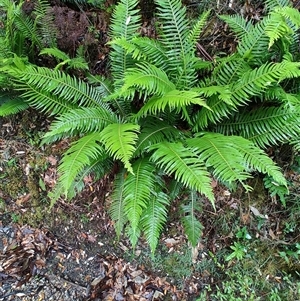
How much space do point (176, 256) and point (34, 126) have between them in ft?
7.36

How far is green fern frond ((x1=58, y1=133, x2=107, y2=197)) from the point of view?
2.72 m

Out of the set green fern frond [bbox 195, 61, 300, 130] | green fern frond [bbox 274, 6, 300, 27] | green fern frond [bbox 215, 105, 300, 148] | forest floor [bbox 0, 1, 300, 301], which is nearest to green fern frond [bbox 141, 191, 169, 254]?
forest floor [bbox 0, 1, 300, 301]

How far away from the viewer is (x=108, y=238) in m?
3.96

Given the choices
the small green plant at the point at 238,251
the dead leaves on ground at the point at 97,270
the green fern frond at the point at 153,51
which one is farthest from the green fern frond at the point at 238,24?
the dead leaves on ground at the point at 97,270

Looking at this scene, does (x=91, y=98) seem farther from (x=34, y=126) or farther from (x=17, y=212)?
(x=17, y=212)

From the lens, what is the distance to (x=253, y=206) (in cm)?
358

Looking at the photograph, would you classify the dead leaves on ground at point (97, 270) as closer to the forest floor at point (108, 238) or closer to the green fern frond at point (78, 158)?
the forest floor at point (108, 238)

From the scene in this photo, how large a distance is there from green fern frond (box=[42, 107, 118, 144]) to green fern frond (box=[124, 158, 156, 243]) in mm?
496

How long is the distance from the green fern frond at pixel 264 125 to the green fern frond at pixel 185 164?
527 millimetres

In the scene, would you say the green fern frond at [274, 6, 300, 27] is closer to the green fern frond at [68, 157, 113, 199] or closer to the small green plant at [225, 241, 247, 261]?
the green fern frond at [68, 157, 113, 199]

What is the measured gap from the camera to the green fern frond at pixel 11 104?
3412mm

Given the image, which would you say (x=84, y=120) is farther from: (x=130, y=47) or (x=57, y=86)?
(x=130, y=47)

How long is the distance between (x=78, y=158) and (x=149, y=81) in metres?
0.86

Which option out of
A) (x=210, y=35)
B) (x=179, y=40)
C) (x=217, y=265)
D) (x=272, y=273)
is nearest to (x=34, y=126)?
(x=179, y=40)
